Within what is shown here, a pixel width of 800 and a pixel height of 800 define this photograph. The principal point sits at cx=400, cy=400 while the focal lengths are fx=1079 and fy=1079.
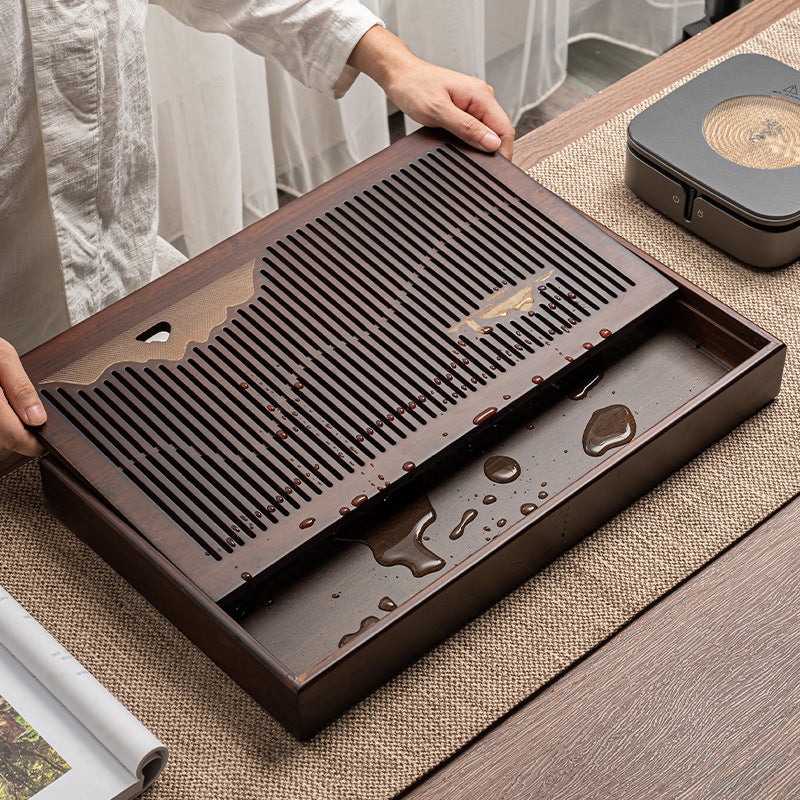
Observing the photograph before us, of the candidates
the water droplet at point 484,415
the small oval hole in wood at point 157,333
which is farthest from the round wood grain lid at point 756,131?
the small oval hole in wood at point 157,333

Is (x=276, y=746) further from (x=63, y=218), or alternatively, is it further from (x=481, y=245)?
(x=63, y=218)

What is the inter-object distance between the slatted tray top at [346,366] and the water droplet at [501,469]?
4cm

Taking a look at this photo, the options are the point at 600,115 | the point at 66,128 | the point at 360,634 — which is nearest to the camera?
the point at 360,634

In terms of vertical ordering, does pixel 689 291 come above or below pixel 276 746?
above

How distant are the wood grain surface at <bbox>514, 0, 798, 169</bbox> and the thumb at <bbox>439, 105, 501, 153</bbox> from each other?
0.52 feet

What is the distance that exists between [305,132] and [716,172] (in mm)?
1356

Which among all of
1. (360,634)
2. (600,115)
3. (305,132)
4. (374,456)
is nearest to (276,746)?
(360,634)

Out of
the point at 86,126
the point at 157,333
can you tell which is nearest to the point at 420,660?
the point at 157,333

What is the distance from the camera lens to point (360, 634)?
32.1 inches

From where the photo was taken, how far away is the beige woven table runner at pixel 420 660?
85 cm

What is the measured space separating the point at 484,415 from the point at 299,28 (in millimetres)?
546

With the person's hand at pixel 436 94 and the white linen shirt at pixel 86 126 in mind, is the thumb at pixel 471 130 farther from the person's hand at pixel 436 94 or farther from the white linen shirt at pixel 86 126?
the white linen shirt at pixel 86 126

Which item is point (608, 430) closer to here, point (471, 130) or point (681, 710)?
point (681, 710)

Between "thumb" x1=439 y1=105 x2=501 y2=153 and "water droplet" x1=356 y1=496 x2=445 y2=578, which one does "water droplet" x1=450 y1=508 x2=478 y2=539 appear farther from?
"thumb" x1=439 y1=105 x2=501 y2=153
